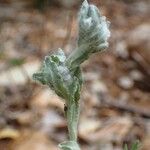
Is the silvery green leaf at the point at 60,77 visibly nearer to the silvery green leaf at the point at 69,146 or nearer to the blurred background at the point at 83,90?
the silvery green leaf at the point at 69,146

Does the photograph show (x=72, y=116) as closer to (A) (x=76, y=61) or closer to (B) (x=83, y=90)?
(A) (x=76, y=61)

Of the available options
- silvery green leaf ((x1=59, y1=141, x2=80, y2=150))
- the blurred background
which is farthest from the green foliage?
the blurred background

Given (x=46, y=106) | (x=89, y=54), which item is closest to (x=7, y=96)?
(x=46, y=106)

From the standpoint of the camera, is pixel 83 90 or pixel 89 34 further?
pixel 83 90

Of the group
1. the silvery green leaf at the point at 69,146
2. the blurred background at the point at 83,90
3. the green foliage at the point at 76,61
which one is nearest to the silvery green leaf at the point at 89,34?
the green foliage at the point at 76,61

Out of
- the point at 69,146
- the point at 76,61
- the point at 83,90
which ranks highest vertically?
the point at 83,90

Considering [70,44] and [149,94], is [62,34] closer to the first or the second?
[70,44]

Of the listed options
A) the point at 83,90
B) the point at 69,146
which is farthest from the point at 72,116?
the point at 83,90
